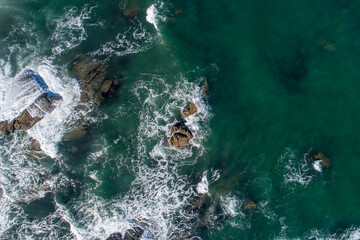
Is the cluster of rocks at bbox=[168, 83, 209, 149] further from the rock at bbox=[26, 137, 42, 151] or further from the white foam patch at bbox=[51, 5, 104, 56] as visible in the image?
the rock at bbox=[26, 137, 42, 151]

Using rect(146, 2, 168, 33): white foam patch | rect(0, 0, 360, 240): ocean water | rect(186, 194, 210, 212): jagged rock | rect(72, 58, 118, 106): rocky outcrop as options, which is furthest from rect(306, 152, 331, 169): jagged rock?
rect(72, 58, 118, 106): rocky outcrop

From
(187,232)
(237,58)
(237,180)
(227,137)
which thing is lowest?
(187,232)

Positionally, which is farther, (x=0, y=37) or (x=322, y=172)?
(x=0, y=37)

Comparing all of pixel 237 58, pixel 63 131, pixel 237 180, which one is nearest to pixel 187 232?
pixel 237 180

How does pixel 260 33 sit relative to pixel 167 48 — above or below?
below

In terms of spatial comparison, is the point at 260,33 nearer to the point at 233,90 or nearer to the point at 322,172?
the point at 233,90

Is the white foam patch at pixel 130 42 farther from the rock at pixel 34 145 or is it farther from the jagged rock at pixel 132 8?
the rock at pixel 34 145

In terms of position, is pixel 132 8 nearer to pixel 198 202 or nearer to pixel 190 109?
pixel 190 109
